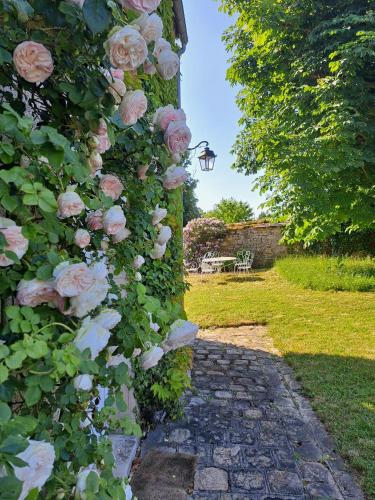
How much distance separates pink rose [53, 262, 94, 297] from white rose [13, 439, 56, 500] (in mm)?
310

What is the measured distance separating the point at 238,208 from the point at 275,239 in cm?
1064

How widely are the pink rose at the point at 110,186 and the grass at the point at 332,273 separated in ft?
27.2

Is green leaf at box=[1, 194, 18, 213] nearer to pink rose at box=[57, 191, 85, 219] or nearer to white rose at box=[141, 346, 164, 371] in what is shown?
pink rose at box=[57, 191, 85, 219]

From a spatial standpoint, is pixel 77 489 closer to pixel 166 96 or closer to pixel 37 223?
pixel 37 223

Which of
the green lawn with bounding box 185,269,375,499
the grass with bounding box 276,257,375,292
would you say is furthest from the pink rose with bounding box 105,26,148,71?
the grass with bounding box 276,257,375,292

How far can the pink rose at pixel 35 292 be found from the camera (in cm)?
75

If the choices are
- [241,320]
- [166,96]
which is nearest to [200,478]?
[166,96]

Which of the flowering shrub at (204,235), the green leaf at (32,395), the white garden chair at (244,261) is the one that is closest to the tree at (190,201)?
the flowering shrub at (204,235)

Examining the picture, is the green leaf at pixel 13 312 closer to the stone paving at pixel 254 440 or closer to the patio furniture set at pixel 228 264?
the stone paving at pixel 254 440

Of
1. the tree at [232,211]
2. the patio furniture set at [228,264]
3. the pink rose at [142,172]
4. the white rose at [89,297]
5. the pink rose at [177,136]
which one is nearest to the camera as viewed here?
the white rose at [89,297]

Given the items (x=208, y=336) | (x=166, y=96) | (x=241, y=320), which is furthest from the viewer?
(x=241, y=320)

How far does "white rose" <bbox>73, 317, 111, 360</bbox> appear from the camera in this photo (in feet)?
2.58

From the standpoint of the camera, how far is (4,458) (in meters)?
0.58

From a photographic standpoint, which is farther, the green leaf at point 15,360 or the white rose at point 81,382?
the white rose at point 81,382
